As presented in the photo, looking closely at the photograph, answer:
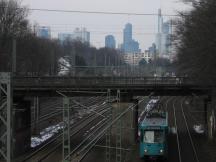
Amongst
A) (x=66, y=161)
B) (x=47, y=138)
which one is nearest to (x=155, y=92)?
(x=47, y=138)

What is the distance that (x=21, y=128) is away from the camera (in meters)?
55.8

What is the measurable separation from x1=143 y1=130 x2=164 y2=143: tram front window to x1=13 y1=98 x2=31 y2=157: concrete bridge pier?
13204 mm

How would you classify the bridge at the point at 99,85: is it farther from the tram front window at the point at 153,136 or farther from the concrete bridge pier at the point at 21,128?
the tram front window at the point at 153,136

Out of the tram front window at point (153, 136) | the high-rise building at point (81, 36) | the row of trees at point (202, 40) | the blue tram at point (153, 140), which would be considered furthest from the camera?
the high-rise building at point (81, 36)

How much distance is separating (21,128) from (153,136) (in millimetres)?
17474

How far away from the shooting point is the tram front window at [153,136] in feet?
140

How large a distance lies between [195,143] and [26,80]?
1708 centimetres

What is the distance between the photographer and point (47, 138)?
59.9m

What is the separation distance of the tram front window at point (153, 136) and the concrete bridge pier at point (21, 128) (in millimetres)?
13204

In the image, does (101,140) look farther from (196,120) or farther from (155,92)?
(196,120)

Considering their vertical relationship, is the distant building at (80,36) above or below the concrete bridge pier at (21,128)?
above

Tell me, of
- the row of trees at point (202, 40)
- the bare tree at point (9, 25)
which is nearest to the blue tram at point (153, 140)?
the row of trees at point (202, 40)

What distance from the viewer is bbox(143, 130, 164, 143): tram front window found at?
1677 inches

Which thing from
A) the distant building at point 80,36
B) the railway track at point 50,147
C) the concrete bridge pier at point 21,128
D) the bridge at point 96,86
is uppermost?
the distant building at point 80,36
